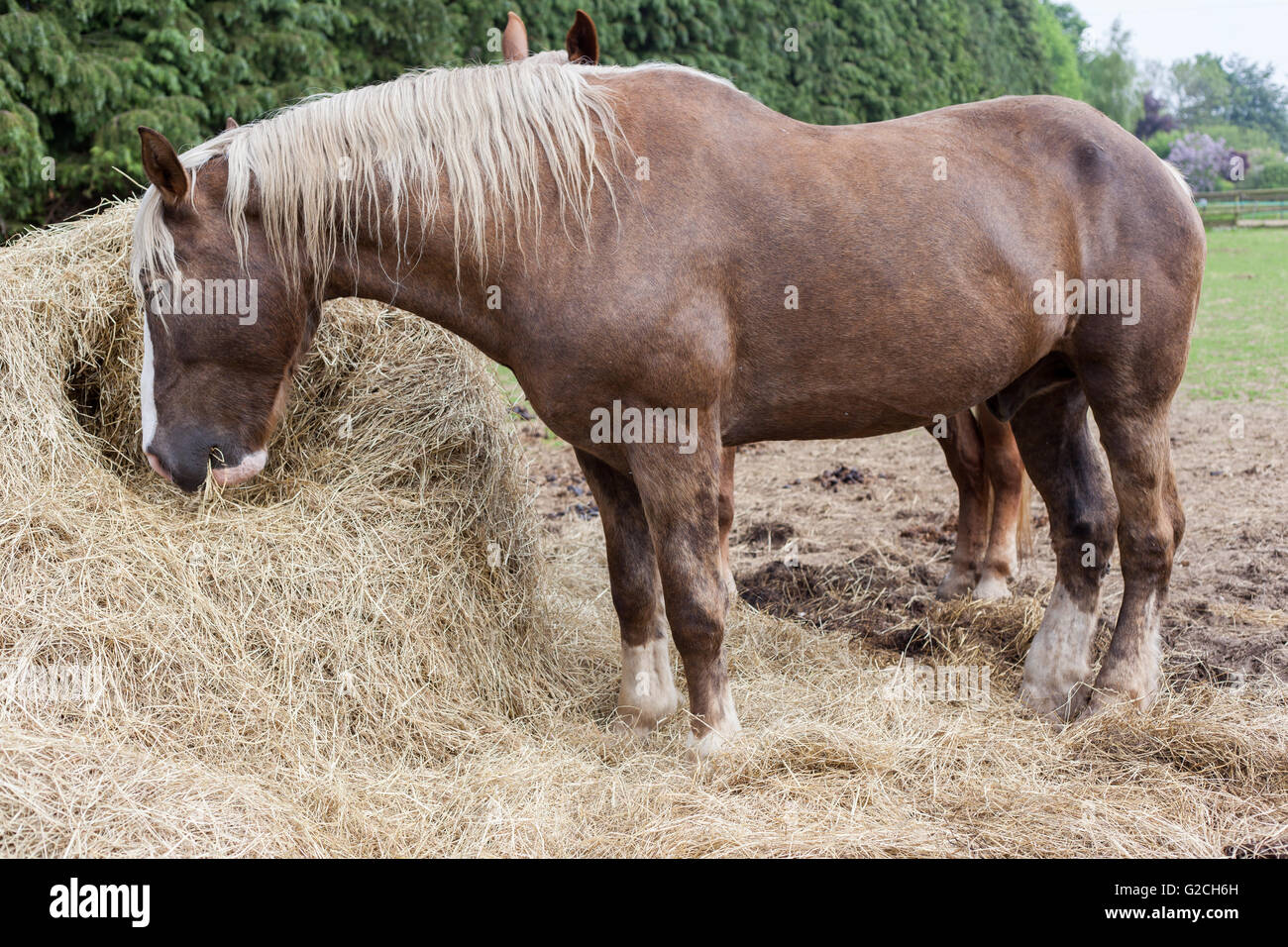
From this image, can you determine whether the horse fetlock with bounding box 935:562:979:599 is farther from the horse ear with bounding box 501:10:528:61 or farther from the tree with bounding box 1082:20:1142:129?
the tree with bounding box 1082:20:1142:129

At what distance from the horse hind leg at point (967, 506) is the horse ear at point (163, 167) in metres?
3.24

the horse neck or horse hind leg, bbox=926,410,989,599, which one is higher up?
the horse neck

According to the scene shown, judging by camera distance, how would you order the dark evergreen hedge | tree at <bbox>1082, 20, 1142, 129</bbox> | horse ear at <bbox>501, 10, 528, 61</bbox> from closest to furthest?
horse ear at <bbox>501, 10, 528, 61</bbox>
the dark evergreen hedge
tree at <bbox>1082, 20, 1142, 129</bbox>

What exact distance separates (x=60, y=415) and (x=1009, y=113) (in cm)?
319

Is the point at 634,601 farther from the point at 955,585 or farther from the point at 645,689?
the point at 955,585

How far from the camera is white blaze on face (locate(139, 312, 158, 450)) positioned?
112 inches

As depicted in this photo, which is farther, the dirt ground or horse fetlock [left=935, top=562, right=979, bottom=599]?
horse fetlock [left=935, top=562, right=979, bottom=599]

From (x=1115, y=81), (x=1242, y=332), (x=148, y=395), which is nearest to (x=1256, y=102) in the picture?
(x=1115, y=81)

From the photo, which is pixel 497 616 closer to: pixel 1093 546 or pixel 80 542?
pixel 80 542

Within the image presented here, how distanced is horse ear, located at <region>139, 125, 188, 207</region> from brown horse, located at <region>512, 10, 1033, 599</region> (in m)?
2.48

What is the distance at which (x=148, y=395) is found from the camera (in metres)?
2.87

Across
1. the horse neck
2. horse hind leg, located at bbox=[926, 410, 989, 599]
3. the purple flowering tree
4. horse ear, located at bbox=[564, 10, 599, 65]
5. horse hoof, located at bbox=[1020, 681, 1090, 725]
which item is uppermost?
the purple flowering tree

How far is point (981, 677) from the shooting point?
146 inches

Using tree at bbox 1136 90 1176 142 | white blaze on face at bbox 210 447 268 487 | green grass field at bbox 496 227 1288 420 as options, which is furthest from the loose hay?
tree at bbox 1136 90 1176 142
